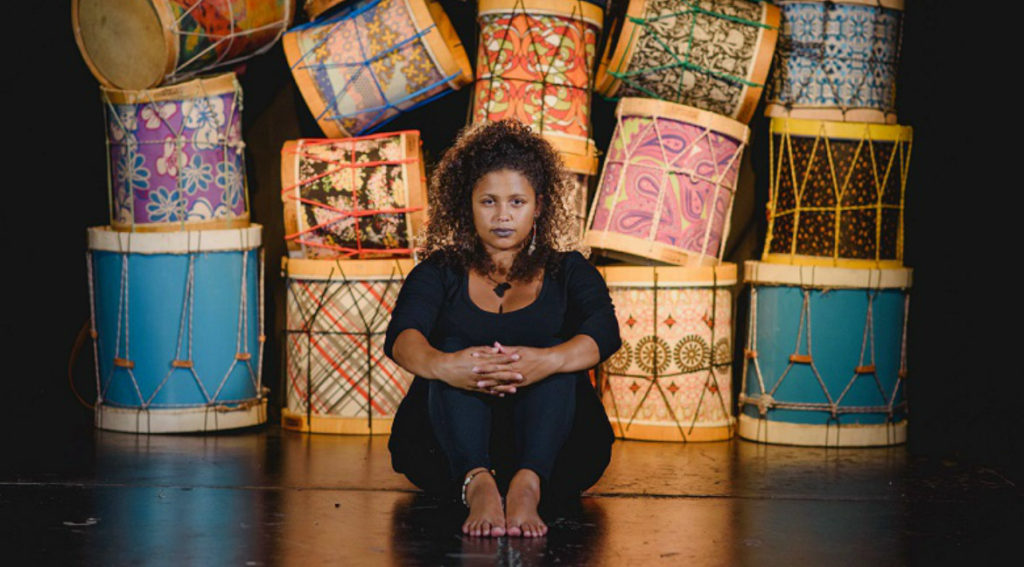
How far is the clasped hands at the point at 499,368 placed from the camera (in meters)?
3.13

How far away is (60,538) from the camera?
2.99 m

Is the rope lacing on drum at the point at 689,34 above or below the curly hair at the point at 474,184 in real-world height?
above

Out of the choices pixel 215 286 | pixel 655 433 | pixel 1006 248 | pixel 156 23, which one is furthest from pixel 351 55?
pixel 1006 248

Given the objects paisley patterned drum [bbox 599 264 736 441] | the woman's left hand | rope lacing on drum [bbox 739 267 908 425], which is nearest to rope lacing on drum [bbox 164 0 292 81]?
paisley patterned drum [bbox 599 264 736 441]

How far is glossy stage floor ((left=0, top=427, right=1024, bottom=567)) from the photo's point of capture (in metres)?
2.93

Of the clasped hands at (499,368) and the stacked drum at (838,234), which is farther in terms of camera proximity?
the stacked drum at (838,234)

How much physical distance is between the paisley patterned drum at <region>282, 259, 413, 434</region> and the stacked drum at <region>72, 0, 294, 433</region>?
0.80 ft

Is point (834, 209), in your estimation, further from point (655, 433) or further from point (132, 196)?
point (132, 196)

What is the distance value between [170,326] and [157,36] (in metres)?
1.03

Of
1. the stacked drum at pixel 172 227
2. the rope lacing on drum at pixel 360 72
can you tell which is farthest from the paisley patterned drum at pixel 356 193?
the stacked drum at pixel 172 227

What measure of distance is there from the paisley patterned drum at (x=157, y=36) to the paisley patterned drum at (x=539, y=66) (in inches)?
35.4

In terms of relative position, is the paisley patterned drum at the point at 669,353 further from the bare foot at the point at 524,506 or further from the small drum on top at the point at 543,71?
the bare foot at the point at 524,506

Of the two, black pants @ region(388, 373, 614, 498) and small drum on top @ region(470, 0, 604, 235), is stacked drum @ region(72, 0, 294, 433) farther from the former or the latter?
black pants @ region(388, 373, 614, 498)

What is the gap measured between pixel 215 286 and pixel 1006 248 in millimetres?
2926
